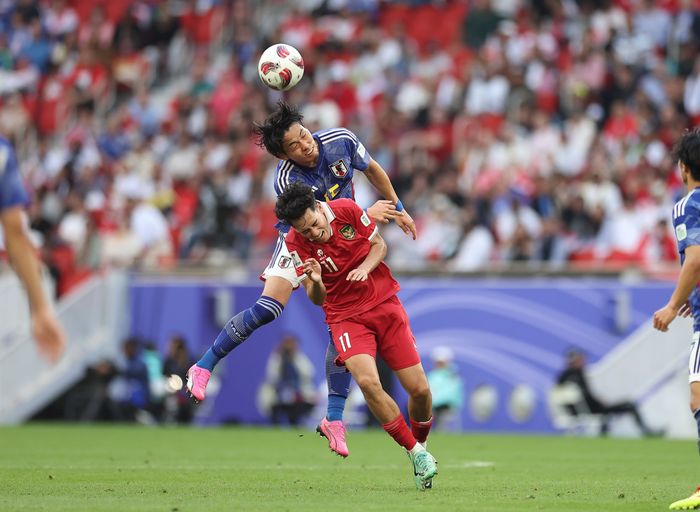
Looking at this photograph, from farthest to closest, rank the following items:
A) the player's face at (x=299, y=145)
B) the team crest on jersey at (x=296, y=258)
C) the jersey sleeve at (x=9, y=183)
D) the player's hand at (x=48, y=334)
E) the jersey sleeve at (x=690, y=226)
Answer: the player's face at (x=299, y=145)
the team crest on jersey at (x=296, y=258)
the jersey sleeve at (x=690, y=226)
the jersey sleeve at (x=9, y=183)
the player's hand at (x=48, y=334)

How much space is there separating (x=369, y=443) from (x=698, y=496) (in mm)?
9263

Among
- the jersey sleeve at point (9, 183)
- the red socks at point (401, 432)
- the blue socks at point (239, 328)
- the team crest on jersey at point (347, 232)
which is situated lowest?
the red socks at point (401, 432)

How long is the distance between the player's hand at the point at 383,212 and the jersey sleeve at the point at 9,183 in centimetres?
406

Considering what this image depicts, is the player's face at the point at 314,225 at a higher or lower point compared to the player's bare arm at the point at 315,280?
higher

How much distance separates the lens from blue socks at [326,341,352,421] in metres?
10.9

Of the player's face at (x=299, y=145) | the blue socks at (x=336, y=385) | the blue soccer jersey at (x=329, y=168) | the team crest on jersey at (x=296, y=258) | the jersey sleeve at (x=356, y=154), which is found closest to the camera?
the team crest on jersey at (x=296, y=258)

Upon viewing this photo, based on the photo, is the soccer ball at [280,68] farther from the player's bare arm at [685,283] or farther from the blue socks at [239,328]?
the player's bare arm at [685,283]

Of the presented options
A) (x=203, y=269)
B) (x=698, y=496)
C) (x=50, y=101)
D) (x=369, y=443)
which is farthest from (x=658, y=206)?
(x=50, y=101)

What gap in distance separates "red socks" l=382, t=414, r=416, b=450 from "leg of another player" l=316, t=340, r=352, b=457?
54 cm

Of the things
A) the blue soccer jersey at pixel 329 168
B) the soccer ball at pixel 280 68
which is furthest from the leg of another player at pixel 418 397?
the soccer ball at pixel 280 68

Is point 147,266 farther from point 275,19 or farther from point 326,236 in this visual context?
point 326,236

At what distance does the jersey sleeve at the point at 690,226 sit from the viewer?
343 inches

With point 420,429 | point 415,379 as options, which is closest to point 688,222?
point 415,379

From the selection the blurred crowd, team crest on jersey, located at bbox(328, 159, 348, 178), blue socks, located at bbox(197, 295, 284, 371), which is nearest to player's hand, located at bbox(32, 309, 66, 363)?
blue socks, located at bbox(197, 295, 284, 371)
